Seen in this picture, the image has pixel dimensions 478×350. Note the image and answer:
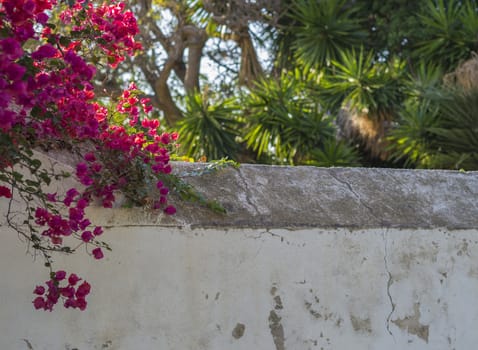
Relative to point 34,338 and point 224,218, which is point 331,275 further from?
point 34,338

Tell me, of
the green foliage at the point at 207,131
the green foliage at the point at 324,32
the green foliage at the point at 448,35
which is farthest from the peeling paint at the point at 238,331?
the green foliage at the point at 324,32

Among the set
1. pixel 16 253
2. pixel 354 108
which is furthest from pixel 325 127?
pixel 16 253

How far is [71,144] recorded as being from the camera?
117 inches

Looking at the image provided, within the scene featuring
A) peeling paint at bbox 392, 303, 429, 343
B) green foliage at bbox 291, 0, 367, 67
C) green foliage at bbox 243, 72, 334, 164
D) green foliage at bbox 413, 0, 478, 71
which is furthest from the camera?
green foliage at bbox 291, 0, 367, 67

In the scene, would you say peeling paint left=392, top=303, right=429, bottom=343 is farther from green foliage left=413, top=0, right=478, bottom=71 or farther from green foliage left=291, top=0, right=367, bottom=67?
green foliage left=291, top=0, right=367, bottom=67

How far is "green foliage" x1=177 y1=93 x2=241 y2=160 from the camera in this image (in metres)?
9.31

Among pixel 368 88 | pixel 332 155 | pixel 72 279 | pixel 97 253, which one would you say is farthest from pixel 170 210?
pixel 368 88

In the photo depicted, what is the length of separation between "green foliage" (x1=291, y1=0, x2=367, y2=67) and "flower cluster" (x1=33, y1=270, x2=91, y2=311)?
821 centimetres

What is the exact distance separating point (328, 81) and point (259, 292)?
7.59 m

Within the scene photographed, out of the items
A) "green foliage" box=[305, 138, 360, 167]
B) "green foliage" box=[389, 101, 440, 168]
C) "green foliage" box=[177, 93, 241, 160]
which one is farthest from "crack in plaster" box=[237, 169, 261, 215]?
"green foliage" box=[177, 93, 241, 160]

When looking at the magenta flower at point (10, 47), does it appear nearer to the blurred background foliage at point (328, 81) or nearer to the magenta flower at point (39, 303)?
the magenta flower at point (39, 303)

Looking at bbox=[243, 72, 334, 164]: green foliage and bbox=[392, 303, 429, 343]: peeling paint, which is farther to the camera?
bbox=[243, 72, 334, 164]: green foliage

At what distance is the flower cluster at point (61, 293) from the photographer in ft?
8.71

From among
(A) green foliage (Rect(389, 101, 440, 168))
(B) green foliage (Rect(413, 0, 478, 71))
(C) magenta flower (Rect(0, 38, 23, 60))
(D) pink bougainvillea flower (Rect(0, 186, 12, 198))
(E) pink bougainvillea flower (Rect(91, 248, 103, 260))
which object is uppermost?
(B) green foliage (Rect(413, 0, 478, 71))
